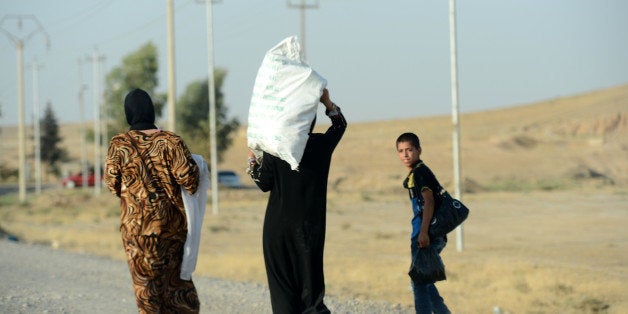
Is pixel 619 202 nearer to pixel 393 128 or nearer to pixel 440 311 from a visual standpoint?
pixel 440 311

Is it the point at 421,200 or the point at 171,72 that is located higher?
the point at 171,72

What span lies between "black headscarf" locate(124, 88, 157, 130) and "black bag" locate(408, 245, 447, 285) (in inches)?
84.3

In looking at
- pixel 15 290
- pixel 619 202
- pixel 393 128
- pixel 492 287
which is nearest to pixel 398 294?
pixel 492 287

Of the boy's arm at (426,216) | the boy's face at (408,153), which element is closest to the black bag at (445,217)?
the boy's arm at (426,216)

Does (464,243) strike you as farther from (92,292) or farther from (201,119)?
(201,119)

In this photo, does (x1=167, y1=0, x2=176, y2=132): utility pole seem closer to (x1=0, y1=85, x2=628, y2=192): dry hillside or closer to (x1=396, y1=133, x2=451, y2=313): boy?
(x1=396, y1=133, x2=451, y2=313): boy

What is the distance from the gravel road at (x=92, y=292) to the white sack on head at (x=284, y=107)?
3975 millimetres

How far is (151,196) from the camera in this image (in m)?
6.23

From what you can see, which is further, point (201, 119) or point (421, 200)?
point (201, 119)

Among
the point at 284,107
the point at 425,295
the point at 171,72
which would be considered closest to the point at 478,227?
the point at 171,72

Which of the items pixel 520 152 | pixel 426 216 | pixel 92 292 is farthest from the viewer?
pixel 520 152

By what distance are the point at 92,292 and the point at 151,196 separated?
589cm

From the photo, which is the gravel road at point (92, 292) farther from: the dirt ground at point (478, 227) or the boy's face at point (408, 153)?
the boy's face at point (408, 153)

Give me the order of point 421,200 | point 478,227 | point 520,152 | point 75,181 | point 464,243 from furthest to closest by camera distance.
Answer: point 520,152 → point 75,181 → point 478,227 → point 464,243 → point 421,200
